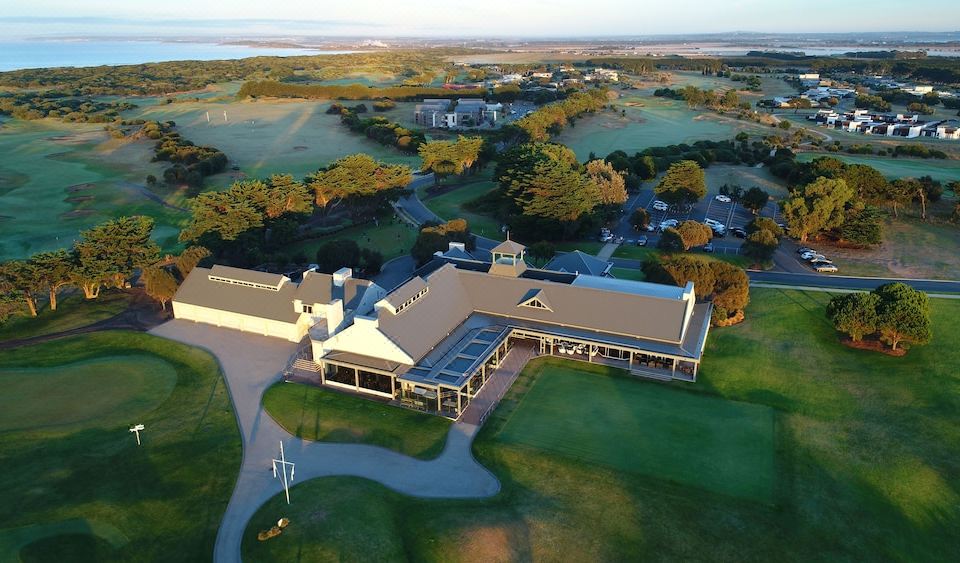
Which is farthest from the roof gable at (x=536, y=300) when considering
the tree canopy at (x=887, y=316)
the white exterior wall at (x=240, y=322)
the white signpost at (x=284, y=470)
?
the tree canopy at (x=887, y=316)

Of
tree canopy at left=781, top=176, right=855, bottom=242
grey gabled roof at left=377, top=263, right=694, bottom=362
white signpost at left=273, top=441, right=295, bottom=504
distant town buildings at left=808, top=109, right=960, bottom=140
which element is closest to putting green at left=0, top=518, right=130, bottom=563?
white signpost at left=273, top=441, right=295, bottom=504

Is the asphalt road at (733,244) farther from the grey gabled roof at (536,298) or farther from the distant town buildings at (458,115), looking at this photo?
the distant town buildings at (458,115)

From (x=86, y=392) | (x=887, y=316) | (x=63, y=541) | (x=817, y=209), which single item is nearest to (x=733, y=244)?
(x=817, y=209)

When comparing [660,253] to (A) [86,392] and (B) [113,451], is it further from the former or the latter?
(A) [86,392]

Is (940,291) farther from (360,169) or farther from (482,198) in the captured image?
(360,169)

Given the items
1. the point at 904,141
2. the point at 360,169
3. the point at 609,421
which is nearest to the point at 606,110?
the point at 904,141

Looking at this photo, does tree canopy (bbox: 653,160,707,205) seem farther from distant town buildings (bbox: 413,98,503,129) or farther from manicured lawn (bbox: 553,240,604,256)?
distant town buildings (bbox: 413,98,503,129)
